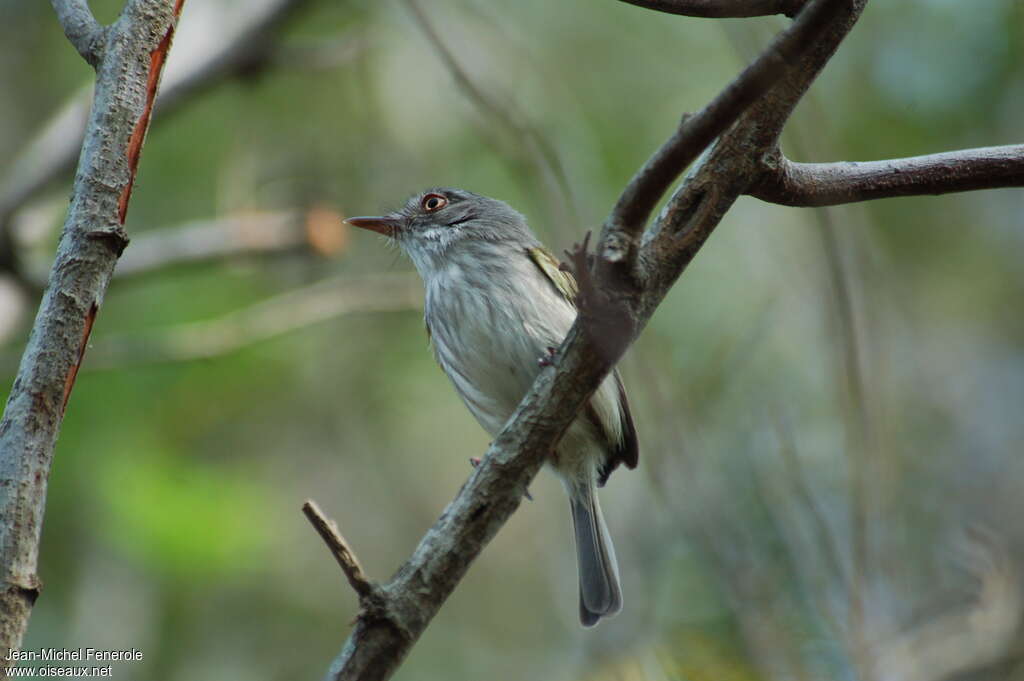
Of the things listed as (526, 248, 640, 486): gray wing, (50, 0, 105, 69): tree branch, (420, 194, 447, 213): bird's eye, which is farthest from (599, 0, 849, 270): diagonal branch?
(420, 194, 447, 213): bird's eye

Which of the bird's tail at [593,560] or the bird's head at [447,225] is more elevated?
the bird's head at [447,225]

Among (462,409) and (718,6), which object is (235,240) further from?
(718,6)

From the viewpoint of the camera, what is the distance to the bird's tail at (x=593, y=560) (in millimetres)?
4484

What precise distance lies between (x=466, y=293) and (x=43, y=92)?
501cm

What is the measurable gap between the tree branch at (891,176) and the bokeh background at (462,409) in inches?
51.6

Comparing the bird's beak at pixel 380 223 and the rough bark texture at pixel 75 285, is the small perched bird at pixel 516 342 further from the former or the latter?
the rough bark texture at pixel 75 285

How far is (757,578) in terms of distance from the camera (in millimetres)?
3752

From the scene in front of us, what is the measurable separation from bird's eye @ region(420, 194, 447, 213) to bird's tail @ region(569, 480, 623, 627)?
153cm

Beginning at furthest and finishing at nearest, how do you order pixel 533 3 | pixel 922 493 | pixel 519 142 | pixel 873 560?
pixel 533 3
pixel 922 493
pixel 519 142
pixel 873 560

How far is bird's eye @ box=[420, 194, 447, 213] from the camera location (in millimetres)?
5281

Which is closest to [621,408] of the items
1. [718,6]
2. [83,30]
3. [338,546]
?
[718,6]

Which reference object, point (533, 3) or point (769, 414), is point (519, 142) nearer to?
point (769, 414)

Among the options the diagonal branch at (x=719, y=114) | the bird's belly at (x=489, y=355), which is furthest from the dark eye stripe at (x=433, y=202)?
the diagonal branch at (x=719, y=114)

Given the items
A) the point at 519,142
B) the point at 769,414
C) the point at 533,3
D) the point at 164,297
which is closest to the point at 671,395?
the point at 769,414
